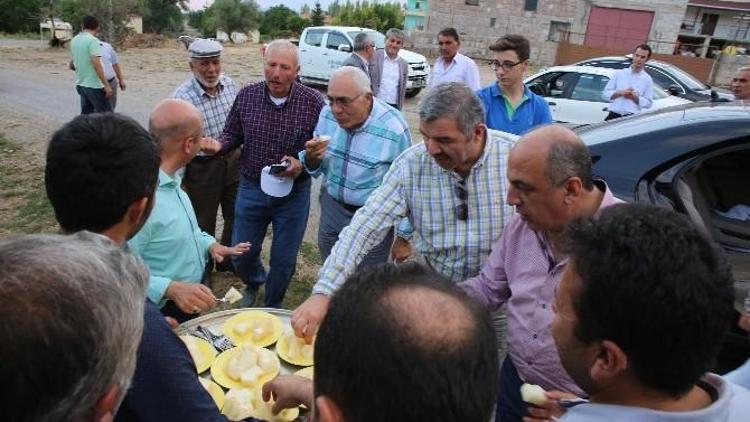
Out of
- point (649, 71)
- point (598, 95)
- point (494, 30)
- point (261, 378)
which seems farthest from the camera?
point (494, 30)

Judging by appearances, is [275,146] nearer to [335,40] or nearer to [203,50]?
[203,50]

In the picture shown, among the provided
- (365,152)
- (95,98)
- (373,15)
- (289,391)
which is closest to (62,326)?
(289,391)

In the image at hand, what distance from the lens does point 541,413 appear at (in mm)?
1490

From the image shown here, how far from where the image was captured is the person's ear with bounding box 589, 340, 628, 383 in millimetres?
1088

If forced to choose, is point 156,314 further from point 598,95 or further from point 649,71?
point 649,71

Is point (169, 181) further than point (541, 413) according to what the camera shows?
Yes

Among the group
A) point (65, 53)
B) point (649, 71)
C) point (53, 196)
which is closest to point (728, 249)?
point (53, 196)

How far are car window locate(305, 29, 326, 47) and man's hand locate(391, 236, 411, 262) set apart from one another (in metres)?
12.4

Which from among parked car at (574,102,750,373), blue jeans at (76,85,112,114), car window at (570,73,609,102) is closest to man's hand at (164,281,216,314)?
parked car at (574,102,750,373)

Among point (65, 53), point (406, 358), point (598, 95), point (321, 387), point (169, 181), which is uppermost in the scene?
point (406, 358)

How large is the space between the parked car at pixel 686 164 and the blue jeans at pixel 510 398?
3.65 ft

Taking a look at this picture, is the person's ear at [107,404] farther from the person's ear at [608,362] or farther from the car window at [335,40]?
the car window at [335,40]

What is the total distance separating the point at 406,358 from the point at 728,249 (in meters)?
2.55

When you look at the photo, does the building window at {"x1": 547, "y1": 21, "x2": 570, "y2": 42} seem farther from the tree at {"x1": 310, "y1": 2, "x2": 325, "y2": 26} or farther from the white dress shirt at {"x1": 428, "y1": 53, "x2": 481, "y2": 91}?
the white dress shirt at {"x1": 428, "y1": 53, "x2": 481, "y2": 91}
